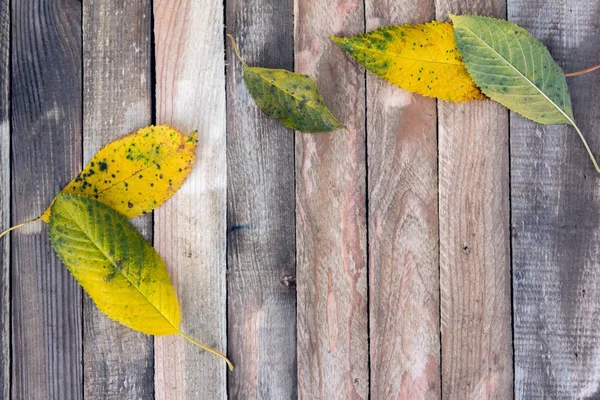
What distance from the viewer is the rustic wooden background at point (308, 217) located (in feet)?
2.08

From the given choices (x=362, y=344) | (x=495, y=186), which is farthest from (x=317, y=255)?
(x=495, y=186)

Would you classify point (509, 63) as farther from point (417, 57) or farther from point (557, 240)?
point (557, 240)

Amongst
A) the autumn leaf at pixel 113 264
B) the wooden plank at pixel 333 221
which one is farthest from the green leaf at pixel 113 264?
the wooden plank at pixel 333 221

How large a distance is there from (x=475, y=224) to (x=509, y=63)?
18cm

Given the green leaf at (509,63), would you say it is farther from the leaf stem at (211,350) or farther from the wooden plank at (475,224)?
the leaf stem at (211,350)

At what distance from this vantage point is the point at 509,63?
60 cm

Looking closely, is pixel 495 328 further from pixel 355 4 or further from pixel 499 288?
pixel 355 4

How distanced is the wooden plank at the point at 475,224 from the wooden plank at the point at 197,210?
251 mm

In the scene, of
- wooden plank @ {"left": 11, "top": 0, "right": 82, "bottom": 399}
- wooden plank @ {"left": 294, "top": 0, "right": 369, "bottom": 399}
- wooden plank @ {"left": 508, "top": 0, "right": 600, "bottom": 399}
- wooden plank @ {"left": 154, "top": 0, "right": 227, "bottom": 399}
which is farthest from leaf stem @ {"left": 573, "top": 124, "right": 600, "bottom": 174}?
wooden plank @ {"left": 11, "top": 0, "right": 82, "bottom": 399}

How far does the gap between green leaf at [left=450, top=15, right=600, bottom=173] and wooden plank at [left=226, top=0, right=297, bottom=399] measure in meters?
0.20

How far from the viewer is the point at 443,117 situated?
63 cm

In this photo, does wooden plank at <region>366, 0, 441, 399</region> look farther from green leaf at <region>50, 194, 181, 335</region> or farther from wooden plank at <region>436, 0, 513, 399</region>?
green leaf at <region>50, 194, 181, 335</region>

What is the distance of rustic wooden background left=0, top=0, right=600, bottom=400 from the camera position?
634 mm

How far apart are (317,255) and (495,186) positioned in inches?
8.4
